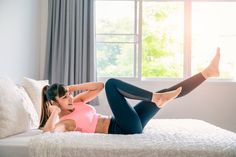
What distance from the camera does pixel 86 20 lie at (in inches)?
156

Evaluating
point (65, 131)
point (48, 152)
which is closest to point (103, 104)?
point (65, 131)

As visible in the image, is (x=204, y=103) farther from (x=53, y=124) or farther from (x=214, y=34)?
(x=53, y=124)

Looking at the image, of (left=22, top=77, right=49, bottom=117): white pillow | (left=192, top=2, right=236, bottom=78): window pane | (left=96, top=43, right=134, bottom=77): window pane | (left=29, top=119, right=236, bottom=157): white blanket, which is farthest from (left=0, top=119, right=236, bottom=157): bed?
(left=192, top=2, right=236, bottom=78): window pane

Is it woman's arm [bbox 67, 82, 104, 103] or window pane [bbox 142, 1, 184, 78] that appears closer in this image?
woman's arm [bbox 67, 82, 104, 103]

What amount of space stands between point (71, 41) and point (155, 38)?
112 centimetres

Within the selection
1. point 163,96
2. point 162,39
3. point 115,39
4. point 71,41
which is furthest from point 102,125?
point 162,39

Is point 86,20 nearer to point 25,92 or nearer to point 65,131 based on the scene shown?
point 25,92

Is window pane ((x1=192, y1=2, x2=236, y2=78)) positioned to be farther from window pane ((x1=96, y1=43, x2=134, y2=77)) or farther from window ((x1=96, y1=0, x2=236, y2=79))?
window pane ((x1=96, y1=43, x2=134, y2=77))

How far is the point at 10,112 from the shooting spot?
2.11m

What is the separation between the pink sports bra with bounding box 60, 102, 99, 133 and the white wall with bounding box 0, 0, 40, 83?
2.50 feet

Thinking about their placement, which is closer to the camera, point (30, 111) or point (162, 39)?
point (30, 111)

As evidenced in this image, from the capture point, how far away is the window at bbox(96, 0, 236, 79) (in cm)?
416

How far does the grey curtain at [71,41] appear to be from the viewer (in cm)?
395

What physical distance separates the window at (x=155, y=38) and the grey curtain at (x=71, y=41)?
0.25 meters
